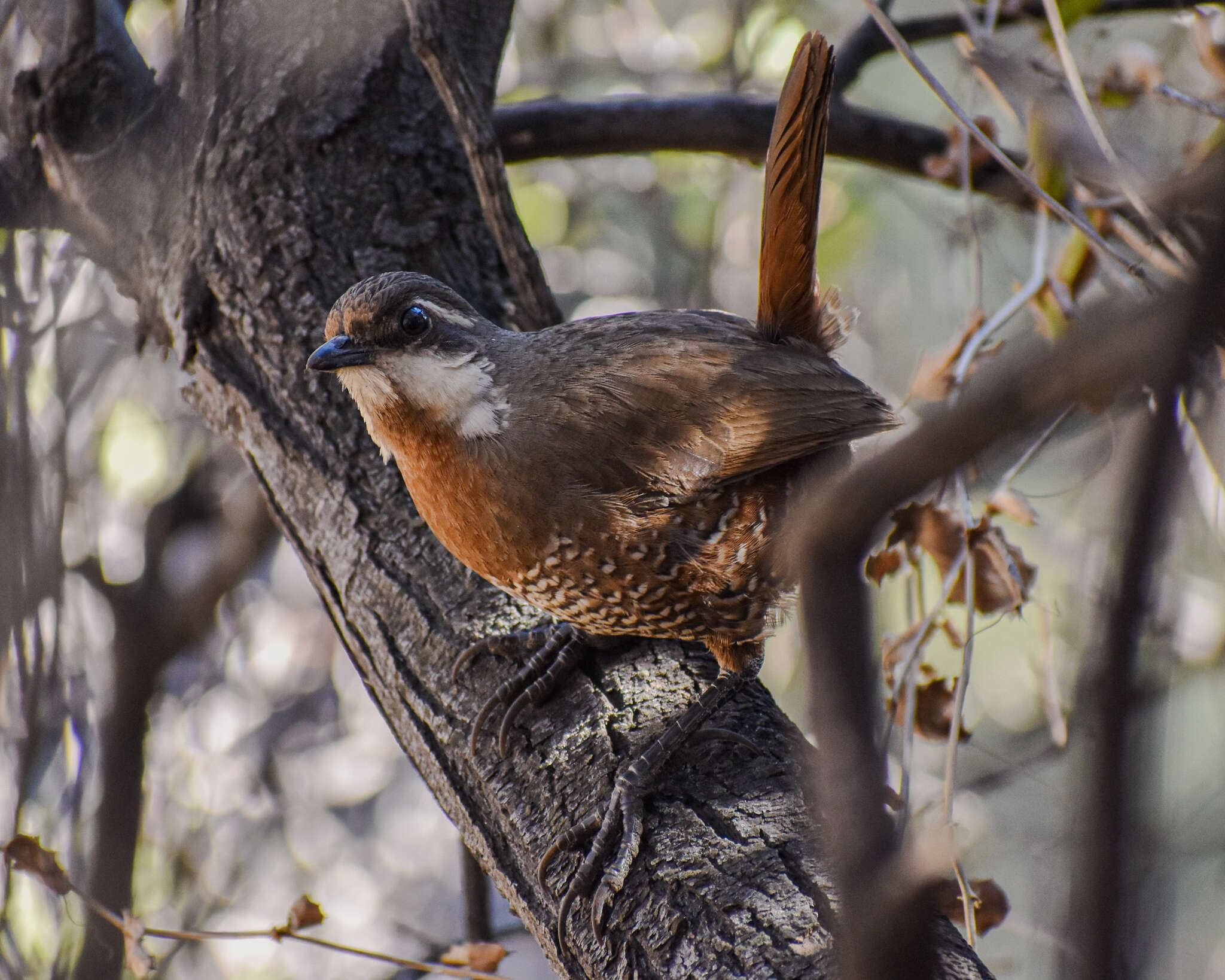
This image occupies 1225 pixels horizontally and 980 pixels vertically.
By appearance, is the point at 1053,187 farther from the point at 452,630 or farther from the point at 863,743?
the point at 863,743

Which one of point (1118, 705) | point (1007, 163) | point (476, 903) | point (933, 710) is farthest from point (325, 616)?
point (1118, 705)

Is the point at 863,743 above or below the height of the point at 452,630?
above

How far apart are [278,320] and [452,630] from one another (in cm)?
93

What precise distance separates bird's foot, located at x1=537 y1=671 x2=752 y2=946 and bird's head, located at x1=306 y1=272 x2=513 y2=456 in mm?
826

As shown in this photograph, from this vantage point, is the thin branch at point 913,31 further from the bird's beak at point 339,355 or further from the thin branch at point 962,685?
the bird's beak at point 339,355

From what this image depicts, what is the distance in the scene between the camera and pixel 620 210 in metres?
6.63

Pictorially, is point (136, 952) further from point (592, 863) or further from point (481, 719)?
point (592, 863)

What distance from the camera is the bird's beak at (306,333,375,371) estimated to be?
7.96 feet

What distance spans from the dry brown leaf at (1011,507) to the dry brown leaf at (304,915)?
178cm

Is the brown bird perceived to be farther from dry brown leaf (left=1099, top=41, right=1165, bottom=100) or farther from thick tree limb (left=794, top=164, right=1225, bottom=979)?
thick tree limb (left=794, top=164, right=1225, bottom=979)

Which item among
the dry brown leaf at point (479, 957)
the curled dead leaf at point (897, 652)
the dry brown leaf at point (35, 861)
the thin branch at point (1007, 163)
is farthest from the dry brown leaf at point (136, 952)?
the thin branch at point (1007, 163)

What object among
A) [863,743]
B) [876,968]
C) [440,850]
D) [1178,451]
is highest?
[1178,451]

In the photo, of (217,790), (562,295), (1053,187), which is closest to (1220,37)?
(1053,187)

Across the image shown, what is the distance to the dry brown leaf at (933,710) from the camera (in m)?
2.57
